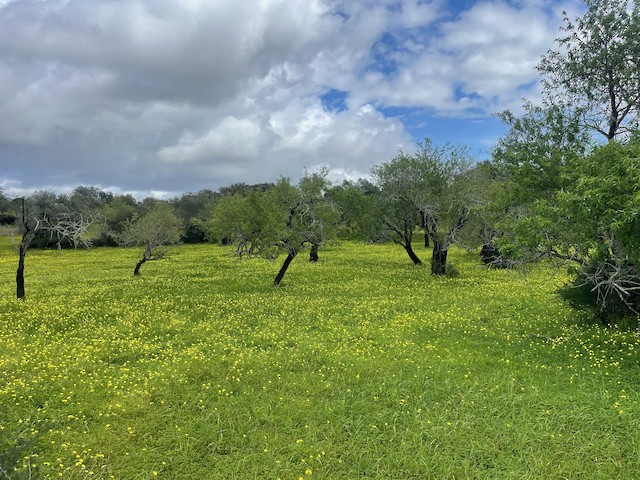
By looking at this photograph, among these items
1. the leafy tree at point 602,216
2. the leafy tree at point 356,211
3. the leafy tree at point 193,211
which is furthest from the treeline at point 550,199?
the leafy tree at point 193,211

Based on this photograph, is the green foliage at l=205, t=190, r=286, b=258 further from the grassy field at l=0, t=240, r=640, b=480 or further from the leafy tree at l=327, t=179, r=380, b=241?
the leafy tree at l=327, t=179, r=380, b=241

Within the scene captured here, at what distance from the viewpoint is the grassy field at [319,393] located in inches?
324

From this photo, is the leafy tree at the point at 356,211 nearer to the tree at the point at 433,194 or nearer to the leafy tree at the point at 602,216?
the tree at the point at 433,194

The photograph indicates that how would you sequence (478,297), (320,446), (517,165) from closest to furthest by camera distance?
(320,446), (517,165), (478,297)

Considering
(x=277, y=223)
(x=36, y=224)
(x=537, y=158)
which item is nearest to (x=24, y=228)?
(x=36, y=224)

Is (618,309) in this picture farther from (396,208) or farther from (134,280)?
(134,280)

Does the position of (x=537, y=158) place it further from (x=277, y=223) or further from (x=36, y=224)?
(x=36, y=224)

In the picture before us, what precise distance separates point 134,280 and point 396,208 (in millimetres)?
24601

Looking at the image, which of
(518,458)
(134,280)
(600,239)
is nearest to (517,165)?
(600,239)

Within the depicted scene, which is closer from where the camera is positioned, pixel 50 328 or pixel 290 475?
pixel 290 475

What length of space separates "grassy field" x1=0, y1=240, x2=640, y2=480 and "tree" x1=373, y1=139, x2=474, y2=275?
12.6 metres

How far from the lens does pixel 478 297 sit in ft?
78.7

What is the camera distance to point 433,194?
3475 centimetres

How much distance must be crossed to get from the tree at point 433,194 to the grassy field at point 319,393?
41.4 feet
